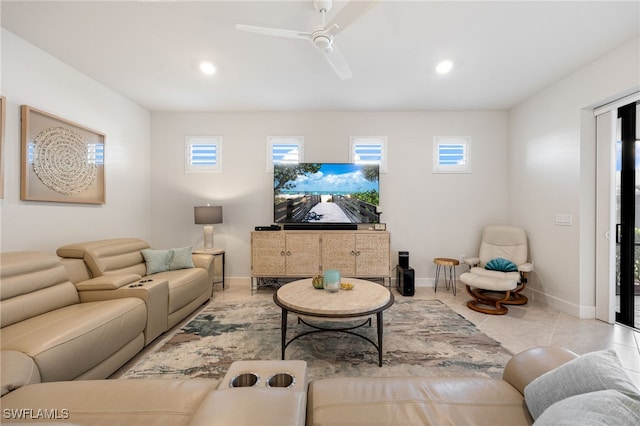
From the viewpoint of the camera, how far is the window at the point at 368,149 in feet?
14.1

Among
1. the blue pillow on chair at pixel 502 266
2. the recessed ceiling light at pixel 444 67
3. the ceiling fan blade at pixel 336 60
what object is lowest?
the blue pillow on chair at pixel 502 266

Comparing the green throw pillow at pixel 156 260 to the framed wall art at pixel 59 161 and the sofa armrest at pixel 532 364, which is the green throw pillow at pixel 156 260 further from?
the sofa armrest at pixel 532 364

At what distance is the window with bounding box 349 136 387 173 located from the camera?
4.29 meters

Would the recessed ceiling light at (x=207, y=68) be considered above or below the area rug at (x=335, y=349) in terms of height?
above

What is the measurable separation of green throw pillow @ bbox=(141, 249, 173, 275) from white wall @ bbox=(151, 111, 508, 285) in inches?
43.9

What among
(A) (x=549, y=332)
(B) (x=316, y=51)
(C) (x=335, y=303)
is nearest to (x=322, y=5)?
(B) (x=316, y=51)

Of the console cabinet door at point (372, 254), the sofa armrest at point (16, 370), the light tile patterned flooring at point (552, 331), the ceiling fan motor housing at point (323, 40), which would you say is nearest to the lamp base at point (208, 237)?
the console cabinet door at point (372, 254)

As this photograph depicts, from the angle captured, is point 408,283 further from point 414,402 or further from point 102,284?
point 102,284

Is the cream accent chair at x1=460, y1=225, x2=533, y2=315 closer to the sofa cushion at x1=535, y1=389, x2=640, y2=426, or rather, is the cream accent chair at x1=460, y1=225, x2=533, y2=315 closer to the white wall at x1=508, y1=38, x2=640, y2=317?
the white wall at x1=508, y1=38, x2=640, y2=317

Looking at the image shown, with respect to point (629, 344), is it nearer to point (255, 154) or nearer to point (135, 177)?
point (255, 154)

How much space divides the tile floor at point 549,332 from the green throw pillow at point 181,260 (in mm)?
656

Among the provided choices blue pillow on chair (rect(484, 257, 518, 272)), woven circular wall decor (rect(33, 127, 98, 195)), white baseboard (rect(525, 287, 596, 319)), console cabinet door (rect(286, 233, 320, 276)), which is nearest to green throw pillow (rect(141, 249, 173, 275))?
woven circular wall decor (rect(33, 127, 98, 195))

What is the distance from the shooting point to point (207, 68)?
116 inches

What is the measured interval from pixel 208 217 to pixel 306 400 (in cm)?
337
